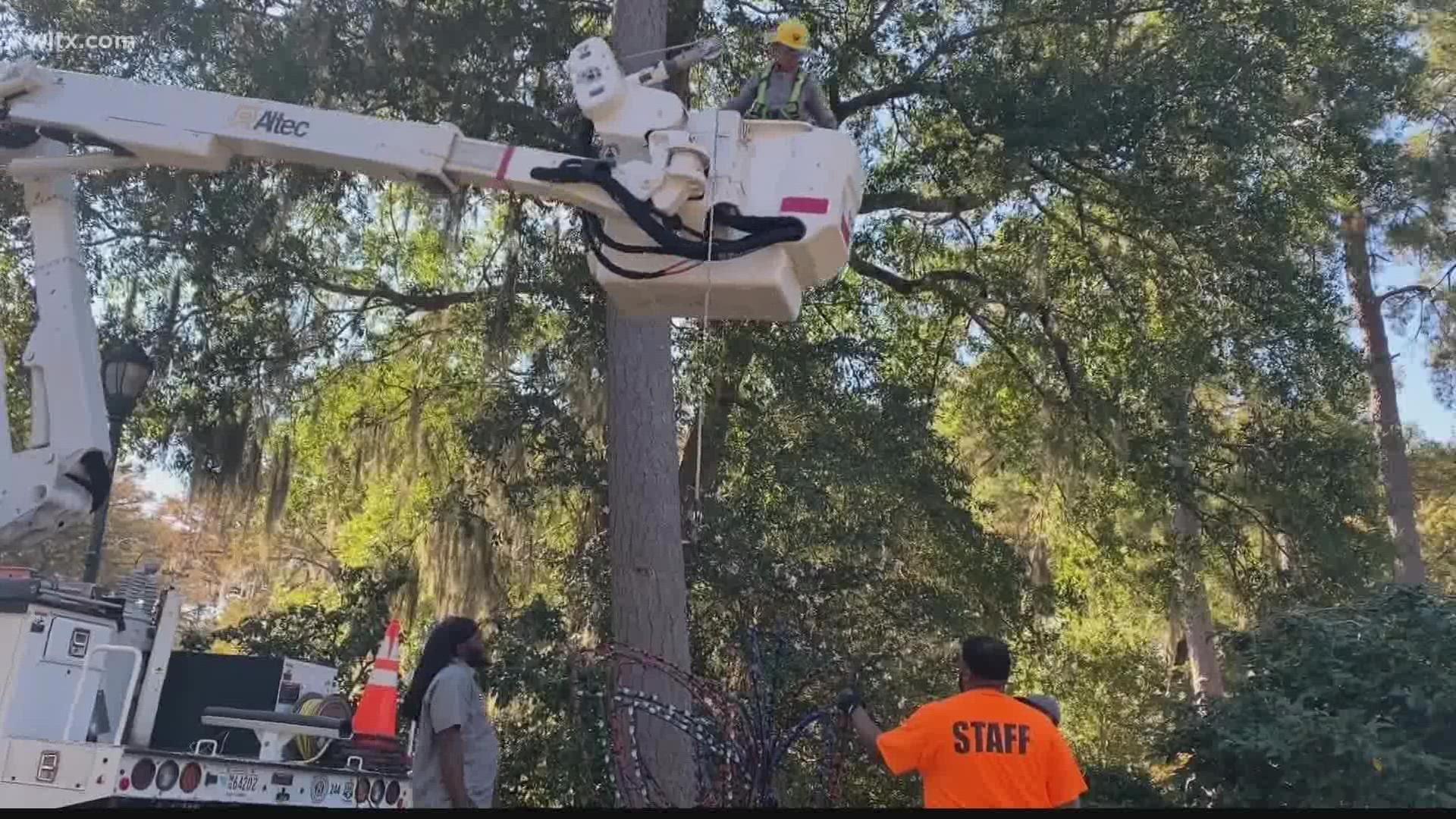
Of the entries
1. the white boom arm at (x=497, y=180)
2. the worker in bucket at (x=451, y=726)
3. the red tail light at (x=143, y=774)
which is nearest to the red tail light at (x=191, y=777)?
the red tail light at (x=143, y=774)

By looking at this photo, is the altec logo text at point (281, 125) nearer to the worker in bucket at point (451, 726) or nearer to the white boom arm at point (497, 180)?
the white boom arm at point (497, 180)

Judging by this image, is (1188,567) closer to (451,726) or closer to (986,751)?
(986,751)

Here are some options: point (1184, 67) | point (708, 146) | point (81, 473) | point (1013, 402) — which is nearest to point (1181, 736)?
point (708, 146)

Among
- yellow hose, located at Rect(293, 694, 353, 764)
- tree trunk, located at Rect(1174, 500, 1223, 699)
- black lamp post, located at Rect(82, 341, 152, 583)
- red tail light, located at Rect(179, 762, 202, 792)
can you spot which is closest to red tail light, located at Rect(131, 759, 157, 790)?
red tail light, located at Rect(179, 762, 202, 792)

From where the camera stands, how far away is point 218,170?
19.5 feet

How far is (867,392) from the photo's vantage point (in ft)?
33.4

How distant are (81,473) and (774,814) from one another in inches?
150

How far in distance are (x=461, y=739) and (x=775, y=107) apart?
9.06 ft

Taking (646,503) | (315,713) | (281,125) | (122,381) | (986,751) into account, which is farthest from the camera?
(646,503)

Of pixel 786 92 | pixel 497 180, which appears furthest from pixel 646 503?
pixel 786 92

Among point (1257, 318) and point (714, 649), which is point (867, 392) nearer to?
point (714, 649)

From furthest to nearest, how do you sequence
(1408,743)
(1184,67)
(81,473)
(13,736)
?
(1184,67), (81,473), (1408,743), (13,736)

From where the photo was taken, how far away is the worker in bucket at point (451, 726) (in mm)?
4496

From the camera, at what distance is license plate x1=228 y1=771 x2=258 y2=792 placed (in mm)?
4973
